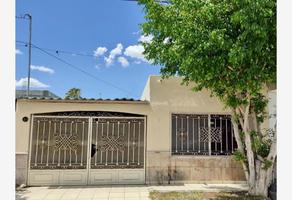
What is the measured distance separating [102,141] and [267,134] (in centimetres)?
641

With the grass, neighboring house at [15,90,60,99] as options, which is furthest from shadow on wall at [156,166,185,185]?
neighboring house at [15,90,60,99]

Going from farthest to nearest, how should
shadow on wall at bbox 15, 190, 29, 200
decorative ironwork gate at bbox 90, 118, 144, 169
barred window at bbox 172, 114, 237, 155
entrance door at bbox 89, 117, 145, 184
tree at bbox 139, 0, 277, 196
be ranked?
barred window at bbox 172, 114, 237, 155 < decorative ironwork gate at bbox 90, 118, 144, 169 < entrance door at bbox 89, 117, 145, 184 < shadow on wall at bbox 15, 190, 29, 200 < tree at bbox 139, 0, 277, 196

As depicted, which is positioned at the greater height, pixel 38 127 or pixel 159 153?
pixel 38 127

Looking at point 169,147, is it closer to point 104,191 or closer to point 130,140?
point 130,140

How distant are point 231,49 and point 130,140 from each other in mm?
5973

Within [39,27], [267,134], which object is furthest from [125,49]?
[267,134]

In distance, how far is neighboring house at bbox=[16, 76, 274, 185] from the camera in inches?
411

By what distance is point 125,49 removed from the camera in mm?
20391

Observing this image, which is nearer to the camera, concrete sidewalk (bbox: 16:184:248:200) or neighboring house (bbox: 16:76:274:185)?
concrete sidewalk (bbox: 16:184:248:200)

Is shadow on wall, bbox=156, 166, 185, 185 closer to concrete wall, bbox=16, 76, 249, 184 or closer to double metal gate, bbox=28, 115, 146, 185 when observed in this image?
concrete wall, bbox=16, 76, 249, 184

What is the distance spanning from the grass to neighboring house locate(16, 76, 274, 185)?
1593 mm

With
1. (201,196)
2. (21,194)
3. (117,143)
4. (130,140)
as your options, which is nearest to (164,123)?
(130,140)
